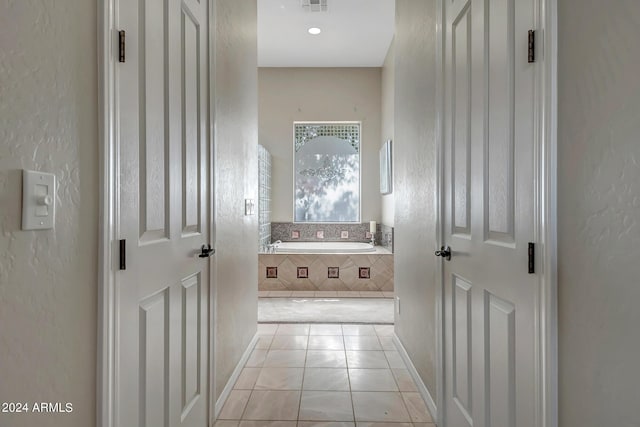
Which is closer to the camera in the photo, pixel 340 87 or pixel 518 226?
pixel 518 226

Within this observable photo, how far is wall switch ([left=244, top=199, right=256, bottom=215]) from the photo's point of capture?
261 centimetres

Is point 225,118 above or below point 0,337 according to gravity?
above

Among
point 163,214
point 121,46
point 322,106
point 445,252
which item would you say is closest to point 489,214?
point 445,252

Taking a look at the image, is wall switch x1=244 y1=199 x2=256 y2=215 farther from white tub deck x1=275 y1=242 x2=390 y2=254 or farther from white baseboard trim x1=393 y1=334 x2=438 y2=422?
white tub deck x1=275 y1=242 x2=390 y2=254

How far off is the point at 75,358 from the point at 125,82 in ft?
2.36

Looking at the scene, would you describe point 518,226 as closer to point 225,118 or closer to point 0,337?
point 0,337

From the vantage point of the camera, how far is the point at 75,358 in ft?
2.85

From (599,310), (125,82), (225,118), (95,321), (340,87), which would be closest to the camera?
(599,310)

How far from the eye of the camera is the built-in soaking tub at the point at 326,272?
4590 mm

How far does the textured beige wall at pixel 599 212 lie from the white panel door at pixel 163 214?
3.75 feet

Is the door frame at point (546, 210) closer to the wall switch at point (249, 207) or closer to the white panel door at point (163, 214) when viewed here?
the white panel door at point (163, 214)

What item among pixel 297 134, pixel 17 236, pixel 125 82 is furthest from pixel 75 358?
pixel 297 134

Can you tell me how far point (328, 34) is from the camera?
4.61 metres

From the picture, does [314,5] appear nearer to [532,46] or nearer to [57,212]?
[532,46]
